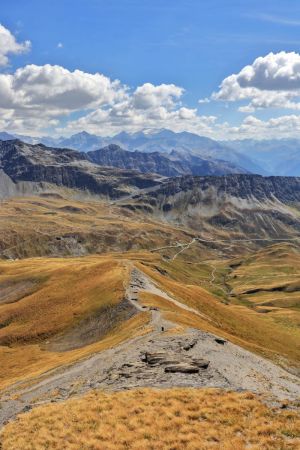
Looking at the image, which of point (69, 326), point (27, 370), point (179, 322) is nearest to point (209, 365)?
point (179, 322)

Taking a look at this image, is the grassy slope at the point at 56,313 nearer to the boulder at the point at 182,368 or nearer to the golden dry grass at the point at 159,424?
the boulder at the point at 182,368

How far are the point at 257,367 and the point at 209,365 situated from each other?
1094cm

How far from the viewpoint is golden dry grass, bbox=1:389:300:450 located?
25641mm

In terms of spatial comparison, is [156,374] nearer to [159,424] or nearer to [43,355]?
[159,424]

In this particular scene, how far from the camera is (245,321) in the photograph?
4473 inches

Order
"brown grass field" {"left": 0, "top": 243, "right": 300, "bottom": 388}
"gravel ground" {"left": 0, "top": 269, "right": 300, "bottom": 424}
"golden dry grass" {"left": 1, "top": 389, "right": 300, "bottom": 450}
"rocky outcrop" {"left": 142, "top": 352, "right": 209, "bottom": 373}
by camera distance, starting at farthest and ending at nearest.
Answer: "brown grass field" {"left": 0, "top": 243, "right": 300, "bottom": 388}
"rocky outcrop" {"left": 142, "top": 352, "right": 209, "bottom": 373}
"gravel ground" {"left": 0, "top": 269, "right": 300, "bottom": 424}
"golden dry grass" {"left": 1, "top": 389, "right": 300, "bottom": 450}

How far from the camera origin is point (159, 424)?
28.5 meters

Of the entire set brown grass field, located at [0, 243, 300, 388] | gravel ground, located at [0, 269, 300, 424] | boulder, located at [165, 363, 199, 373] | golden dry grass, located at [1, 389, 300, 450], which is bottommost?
brown grass field, located at [0, 243, 300, 388]

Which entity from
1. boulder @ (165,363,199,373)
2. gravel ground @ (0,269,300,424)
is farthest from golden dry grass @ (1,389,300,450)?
boulder @ (165,363,199,373)

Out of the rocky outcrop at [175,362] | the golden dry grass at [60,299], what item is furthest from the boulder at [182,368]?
the golden dry grass at [60,299]

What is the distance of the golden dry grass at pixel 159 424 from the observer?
25641 millimetres

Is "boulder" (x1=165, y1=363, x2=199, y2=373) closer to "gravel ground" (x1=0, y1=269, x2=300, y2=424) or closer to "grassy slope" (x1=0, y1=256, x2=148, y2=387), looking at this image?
"gravel ground" (x1=0, y1=269, x2=300, y2=424)

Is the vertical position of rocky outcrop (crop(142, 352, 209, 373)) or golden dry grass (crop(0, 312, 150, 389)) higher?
rocky outcrop (crop(142, 352, 209, 373))

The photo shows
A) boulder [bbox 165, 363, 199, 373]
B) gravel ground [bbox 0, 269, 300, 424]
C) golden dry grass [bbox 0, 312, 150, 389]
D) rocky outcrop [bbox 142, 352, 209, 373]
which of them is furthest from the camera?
golden dry grass [bbox 0, 312, 150, 389]
